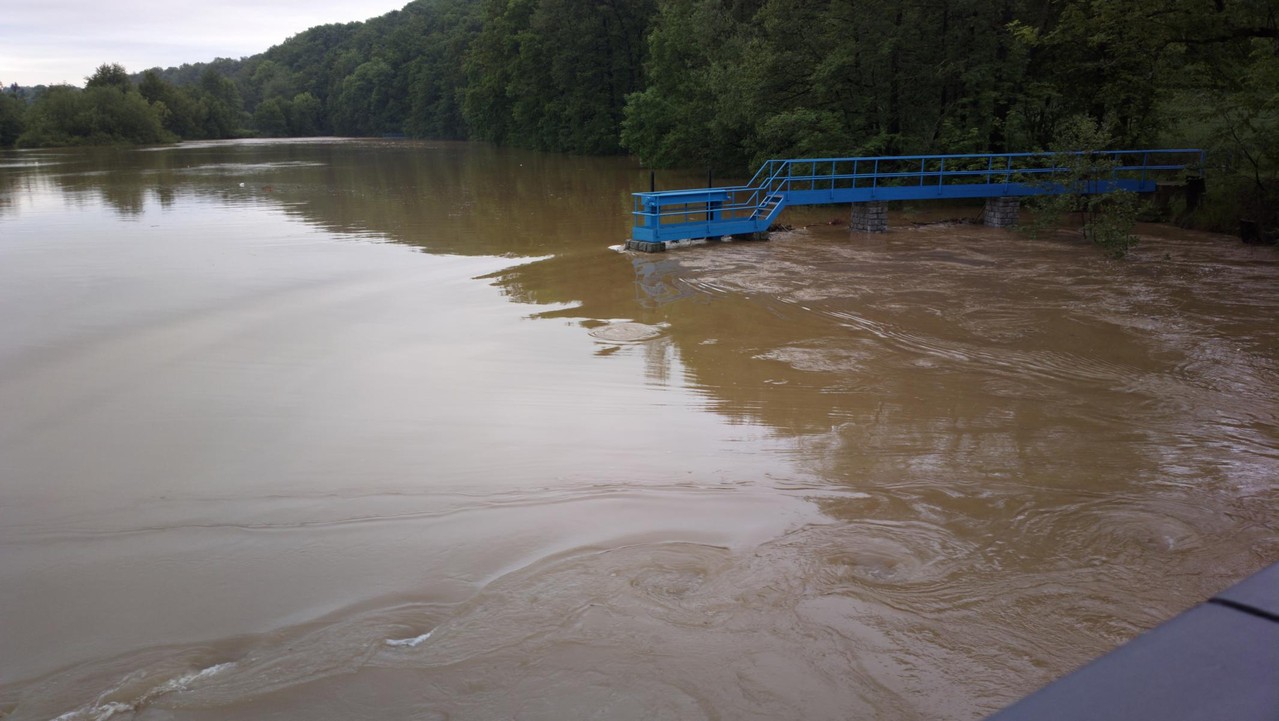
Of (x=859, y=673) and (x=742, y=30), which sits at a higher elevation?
(x=742, y=30)

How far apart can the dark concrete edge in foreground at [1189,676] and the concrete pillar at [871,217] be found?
770 inches

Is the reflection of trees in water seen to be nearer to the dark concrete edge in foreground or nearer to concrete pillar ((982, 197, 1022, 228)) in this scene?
concrete pillar ((982, 197, 1022, 228))

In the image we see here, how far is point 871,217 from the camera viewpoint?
66.0 feet

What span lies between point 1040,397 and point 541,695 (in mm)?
6104

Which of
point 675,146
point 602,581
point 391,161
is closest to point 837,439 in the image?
point 602,581

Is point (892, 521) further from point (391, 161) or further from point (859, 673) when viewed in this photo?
point (391, 161)

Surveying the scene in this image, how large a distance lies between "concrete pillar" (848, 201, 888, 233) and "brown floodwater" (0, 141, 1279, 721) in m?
6.19

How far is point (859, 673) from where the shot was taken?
419 centimetres

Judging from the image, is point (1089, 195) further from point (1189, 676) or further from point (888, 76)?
point (1189, 676)

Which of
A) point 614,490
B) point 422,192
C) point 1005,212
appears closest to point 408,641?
point 614,490

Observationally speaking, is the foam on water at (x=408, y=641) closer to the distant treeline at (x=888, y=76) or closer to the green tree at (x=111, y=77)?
the distant treeline at (x=888, y=76)

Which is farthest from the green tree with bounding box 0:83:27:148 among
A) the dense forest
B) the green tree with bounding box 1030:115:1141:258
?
the green tree with bounding box 1030:115:1141:258

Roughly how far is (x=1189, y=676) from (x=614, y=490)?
519cm

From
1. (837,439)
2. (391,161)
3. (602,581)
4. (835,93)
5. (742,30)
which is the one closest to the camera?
(602,581)
